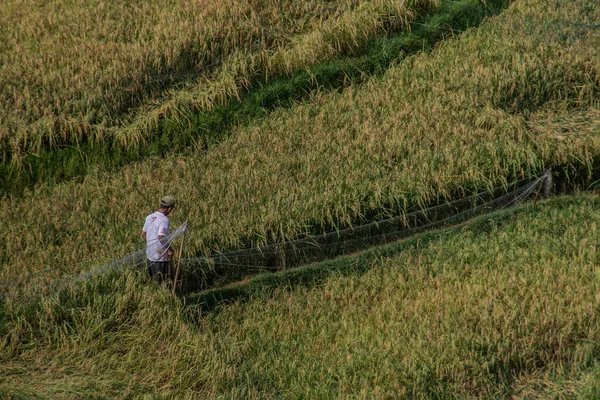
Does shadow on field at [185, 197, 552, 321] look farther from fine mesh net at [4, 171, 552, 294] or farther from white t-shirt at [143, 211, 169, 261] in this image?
white t-shirt at [143, 211, 169, 261]

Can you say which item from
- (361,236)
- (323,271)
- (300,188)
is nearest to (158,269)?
→ (323,271)

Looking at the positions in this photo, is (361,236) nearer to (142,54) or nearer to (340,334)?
(340,334)

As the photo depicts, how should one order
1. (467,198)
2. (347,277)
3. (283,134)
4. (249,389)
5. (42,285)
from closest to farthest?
1. (249,389)
2. (42,285)
3. (347,277)
4. (467,198)
5. (283,134)

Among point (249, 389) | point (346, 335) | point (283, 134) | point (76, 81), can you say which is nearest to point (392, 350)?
point (346, 335)

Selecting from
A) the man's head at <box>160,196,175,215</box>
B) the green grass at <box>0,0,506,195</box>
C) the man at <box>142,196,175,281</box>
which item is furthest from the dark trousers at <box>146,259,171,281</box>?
the green grass at <box>0,0,506,195</box>

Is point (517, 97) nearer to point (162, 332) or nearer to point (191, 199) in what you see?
point (191, 199)

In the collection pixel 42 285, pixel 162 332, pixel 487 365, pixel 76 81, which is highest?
pixel 76 81

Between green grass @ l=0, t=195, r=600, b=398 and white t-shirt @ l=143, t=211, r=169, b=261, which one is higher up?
white t-shirt @ l=143, t=211, r=169, b=261
